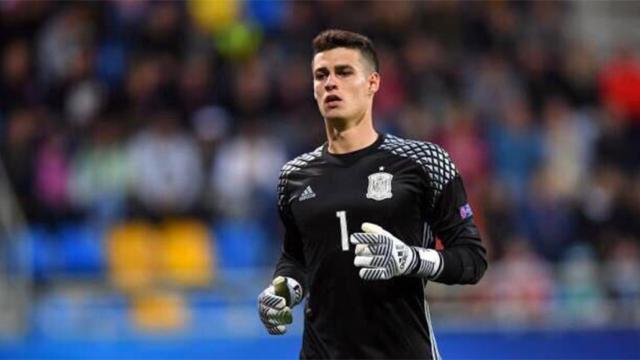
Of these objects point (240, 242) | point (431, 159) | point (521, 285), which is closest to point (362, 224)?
point (431, 159)

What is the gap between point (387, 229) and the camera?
5465 millimetres

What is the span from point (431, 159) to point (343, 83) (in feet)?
1.59

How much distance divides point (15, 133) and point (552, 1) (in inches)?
242

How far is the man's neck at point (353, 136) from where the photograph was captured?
225 inches

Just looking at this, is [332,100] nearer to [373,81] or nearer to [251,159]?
[373,81]

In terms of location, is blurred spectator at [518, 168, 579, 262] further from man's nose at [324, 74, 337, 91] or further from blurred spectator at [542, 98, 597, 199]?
man's nose at [324, 74, 337, 91]

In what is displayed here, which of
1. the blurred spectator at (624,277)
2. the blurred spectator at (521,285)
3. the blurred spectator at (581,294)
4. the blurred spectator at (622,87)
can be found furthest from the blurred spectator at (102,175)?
the blurred spectator at (622,87)

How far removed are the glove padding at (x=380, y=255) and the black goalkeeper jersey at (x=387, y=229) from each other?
0.27m

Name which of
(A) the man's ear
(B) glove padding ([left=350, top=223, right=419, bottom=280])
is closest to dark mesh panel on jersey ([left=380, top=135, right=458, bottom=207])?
(A) the man's ear

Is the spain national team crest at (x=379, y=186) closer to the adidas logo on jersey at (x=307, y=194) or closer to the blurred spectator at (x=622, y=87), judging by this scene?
the adidas logo on jersey at (x=307, y=194)

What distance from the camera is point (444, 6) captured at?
48.5ft

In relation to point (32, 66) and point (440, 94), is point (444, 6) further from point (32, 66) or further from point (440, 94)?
point (32, 66)

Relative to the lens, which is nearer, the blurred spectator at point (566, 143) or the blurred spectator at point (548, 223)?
the blurred spectator at point (548, 223)

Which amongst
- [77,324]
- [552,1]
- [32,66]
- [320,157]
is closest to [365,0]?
[552,1]
